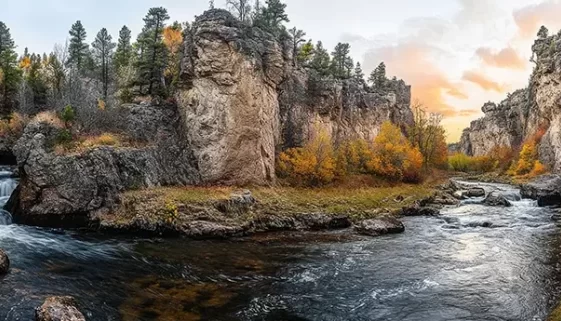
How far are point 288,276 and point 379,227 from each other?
13.3 m

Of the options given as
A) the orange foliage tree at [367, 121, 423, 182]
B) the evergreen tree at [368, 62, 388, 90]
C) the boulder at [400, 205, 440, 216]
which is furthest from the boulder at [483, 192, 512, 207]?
the evergreen tree at [368, 62, 388, 90]

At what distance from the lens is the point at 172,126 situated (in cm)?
4088

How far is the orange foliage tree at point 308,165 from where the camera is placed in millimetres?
46031

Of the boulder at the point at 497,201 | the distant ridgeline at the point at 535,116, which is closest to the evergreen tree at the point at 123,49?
the boulder at the point at 497,201

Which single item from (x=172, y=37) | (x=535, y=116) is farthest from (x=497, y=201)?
(x=535, y=116)

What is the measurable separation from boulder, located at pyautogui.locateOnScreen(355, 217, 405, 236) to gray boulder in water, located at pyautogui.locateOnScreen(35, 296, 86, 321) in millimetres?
22645

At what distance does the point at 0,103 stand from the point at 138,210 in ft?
156

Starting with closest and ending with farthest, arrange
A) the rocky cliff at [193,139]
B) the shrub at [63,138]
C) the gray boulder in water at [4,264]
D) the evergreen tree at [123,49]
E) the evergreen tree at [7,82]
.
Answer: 1. the gray boulder in water at [4,264]
2. the rocky cliff at [193,139]
3. the shrub at [63,138]
4. the evergreen tree at [7,82]
5. the evergreen tree at [123,49]

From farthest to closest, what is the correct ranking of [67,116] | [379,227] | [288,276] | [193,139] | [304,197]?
[304,197], [193,139], [67,116], [379,227], [288,276]

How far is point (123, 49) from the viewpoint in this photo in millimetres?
86750

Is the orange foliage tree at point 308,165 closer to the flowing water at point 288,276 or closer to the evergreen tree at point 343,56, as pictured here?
the flowing water at point 288,276

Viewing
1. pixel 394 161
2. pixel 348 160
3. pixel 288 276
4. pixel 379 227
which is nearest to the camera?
pixel 288 276

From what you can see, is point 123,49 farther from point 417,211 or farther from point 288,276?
point 288,276

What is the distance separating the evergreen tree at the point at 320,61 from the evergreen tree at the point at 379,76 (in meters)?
22.4
